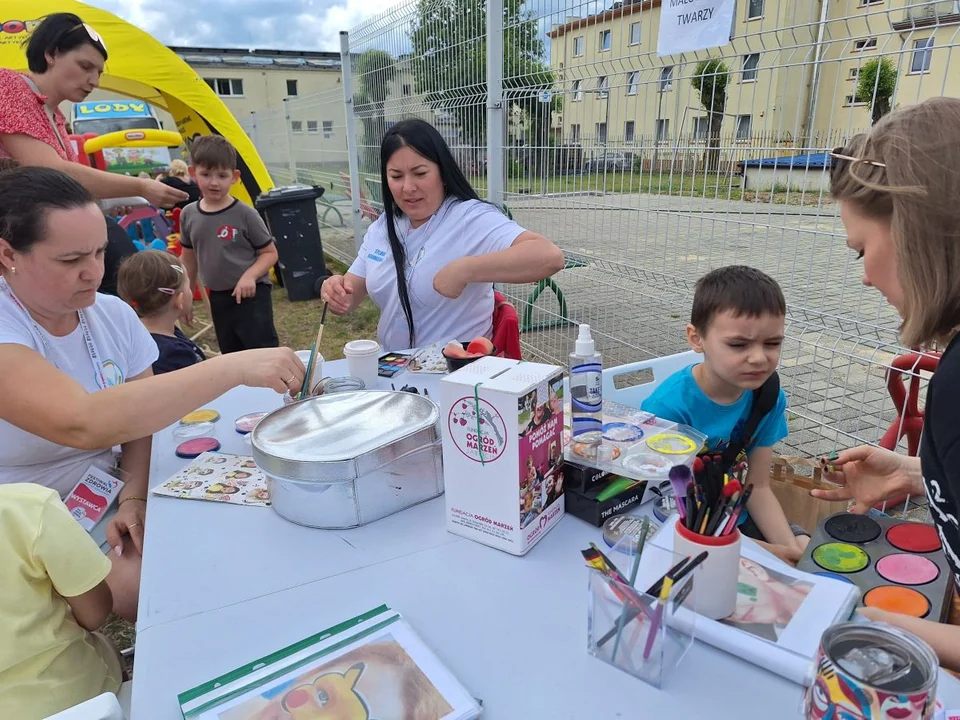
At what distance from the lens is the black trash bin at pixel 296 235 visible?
20.4 ft

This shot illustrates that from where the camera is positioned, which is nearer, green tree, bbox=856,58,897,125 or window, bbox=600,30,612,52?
green tree, bbox=856,58,897,125

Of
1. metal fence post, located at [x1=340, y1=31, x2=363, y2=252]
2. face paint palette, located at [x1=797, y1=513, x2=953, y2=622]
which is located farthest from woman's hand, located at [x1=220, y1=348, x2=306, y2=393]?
metal fence post, located at [x1=340, y1=31, x2=363, y2=252]

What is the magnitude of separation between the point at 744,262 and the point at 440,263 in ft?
3.90

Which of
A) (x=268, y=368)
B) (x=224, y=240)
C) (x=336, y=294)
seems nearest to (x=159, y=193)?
(x=224, y=240)

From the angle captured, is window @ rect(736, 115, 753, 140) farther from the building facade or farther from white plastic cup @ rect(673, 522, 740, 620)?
white plastic cup @ rect(673, 522, 740, 620)

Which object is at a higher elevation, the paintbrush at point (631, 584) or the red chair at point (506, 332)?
the paintbrush at point (631, 584)

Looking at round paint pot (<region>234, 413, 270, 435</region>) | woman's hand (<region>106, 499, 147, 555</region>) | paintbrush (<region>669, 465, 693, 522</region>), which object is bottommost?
woman's hand (<region>106, 499, 147, 555</region>)

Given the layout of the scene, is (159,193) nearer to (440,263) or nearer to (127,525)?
(440,263)

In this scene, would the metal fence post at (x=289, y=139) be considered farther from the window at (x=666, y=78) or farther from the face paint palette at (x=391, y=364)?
the face paint palette at (x=391, y=364)

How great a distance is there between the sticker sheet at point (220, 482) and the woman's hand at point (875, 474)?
128cm

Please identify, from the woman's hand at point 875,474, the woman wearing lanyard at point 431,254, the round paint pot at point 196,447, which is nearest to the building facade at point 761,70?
the woman wearing lanyard at point 431,254

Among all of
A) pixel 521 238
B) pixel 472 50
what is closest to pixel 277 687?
pixel 521 238

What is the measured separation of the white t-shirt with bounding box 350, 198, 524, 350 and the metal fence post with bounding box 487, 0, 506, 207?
4.52 feet

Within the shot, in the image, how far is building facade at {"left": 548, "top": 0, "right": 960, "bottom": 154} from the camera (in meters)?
1.71
